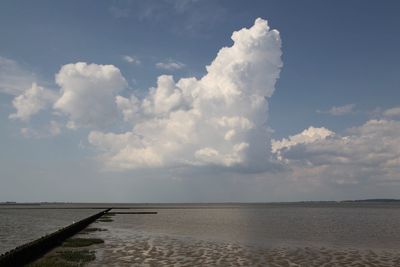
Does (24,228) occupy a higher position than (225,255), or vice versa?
(24,228)

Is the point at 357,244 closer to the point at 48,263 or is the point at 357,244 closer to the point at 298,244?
the point at 298,244

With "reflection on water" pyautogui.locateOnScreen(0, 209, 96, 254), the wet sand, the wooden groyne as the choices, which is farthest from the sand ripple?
"reflection on water" pyautogui.locateOnScreen(0, 209, 96, 254)

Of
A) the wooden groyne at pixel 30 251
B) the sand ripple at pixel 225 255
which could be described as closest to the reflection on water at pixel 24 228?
the wooden groyne at pixel 30 251

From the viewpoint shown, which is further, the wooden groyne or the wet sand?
the wet sand

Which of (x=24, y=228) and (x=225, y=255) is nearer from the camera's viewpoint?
(x=225, y=255)

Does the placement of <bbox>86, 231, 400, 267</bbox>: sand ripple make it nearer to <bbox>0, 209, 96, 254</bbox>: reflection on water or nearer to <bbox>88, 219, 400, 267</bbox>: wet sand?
<bbox>88, 219, 400, 267</bbox>: wet sand

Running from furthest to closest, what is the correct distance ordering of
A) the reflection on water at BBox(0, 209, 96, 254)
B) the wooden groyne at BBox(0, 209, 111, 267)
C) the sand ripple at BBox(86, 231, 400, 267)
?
the reflection on water at BBox(0, 209, 96, 254) < the sand ripple at BBox(86, 231, 400, 267) < the wooden groyne at BBox(0, 209, 111, 267)

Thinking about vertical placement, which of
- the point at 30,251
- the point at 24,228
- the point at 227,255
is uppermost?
the point at 24,228

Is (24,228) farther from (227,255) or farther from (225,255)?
(227,255)

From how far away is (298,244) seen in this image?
42.0 meters

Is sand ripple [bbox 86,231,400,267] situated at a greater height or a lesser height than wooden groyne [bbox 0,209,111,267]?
lesser

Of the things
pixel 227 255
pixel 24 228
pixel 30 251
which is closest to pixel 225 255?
pixel 227 255

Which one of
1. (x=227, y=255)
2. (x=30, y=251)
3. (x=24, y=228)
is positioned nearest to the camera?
(x=30, y=251)

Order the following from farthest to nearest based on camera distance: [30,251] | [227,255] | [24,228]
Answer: [24,228]
[227,255]
[30,251]
